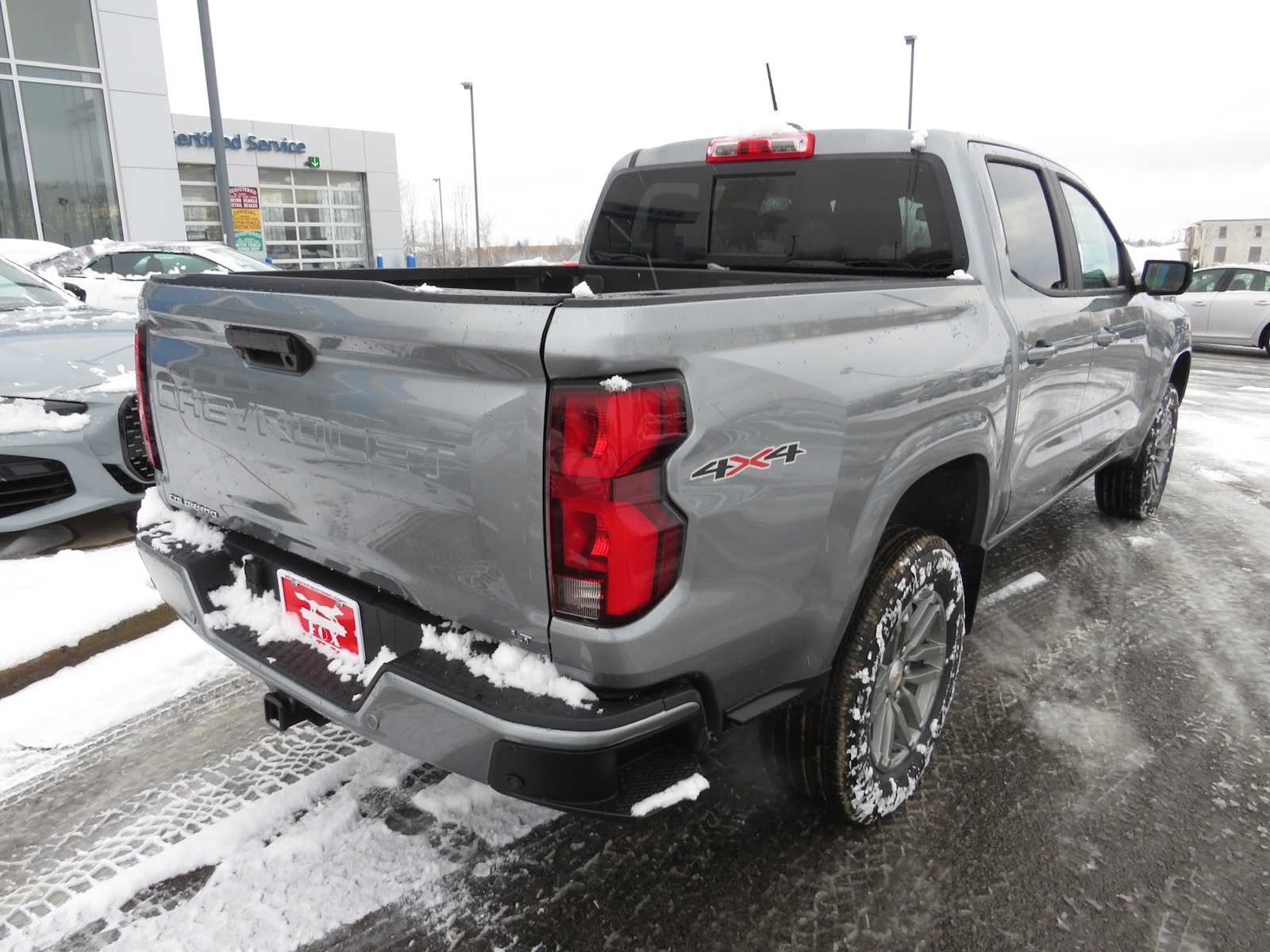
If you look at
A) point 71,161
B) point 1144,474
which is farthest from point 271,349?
point 71,161

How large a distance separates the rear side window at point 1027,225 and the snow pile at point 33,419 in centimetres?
427

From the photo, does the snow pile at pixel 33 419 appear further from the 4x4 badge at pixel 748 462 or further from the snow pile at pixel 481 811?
the 4x4 badge at pixel 748 462

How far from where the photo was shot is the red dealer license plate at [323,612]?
79.4 inches

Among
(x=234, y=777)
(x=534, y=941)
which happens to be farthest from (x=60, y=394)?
(x=534, y=941)

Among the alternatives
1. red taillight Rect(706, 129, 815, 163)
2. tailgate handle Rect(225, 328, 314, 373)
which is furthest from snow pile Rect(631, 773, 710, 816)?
red taillight Rect(706, 129, 815, 163)

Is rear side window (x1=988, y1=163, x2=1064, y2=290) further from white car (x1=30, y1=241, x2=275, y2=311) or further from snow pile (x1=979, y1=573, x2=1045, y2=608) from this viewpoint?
white car (x1=30, y1=241, x2=275, y2=311)

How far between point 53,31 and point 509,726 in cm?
2023

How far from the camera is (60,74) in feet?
53.6

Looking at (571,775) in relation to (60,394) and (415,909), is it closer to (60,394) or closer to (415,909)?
(415,909)

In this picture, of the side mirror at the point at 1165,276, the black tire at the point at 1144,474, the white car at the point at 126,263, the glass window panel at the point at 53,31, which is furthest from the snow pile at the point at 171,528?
the glass window panel at the point at 53,31

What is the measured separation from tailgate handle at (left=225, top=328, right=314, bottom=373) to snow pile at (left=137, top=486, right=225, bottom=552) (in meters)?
0.62

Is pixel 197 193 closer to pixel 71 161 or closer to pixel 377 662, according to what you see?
pixel 71 161

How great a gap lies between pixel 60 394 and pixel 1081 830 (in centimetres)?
479

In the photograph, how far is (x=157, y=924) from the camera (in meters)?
2.06
